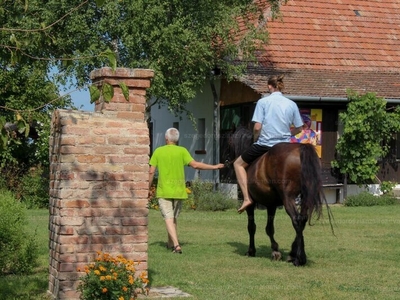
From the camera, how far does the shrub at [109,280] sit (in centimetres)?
793

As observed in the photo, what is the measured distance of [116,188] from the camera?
8.81 m

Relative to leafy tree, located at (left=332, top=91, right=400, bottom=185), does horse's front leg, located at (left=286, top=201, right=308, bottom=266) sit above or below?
below

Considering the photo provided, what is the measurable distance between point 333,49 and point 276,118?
16.6 m

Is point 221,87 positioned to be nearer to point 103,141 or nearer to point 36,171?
point 36,171

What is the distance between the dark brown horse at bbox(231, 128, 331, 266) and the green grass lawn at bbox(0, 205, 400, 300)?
45cm

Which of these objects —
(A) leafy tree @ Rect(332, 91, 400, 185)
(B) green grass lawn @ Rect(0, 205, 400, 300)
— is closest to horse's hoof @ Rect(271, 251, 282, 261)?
(B) green grass lawn @ Rect(0, 205, 400, 300)

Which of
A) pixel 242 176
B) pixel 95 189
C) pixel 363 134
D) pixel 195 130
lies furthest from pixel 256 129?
pixel 195 130

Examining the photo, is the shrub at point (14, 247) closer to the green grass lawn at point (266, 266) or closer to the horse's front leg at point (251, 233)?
the green grass lawn at point (266, 266)

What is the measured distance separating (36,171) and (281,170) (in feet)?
46.6

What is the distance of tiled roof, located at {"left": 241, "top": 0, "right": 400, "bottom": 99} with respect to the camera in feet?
85.3

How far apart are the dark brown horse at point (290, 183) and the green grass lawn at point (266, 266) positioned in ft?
1.47

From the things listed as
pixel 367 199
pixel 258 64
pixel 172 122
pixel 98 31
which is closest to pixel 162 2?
pixel 98 31

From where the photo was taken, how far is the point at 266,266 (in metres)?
11.8

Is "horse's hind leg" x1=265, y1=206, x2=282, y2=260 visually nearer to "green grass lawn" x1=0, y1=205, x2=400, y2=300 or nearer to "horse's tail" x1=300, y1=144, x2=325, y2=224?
"green grass lawn" x1=0, y1=205, x2=400, y2=300
